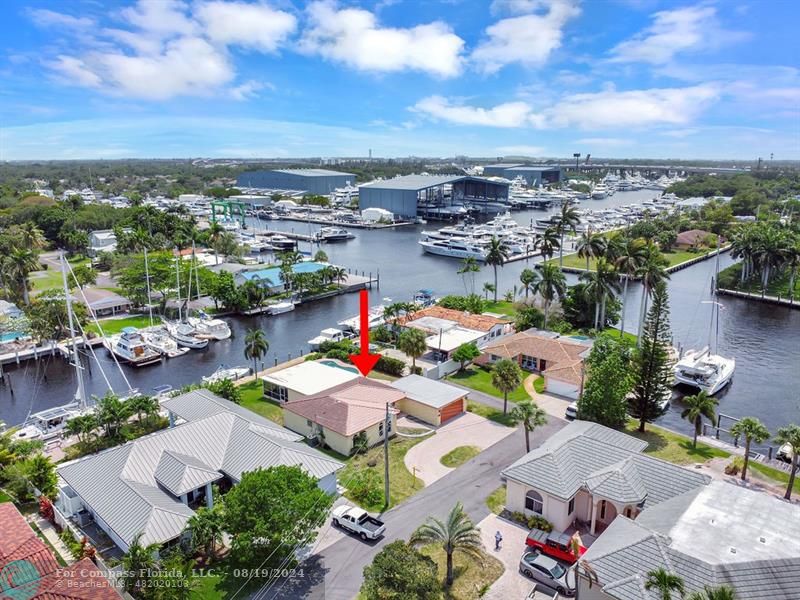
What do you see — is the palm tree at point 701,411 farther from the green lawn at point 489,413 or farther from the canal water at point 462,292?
the green lawn at point 489,413

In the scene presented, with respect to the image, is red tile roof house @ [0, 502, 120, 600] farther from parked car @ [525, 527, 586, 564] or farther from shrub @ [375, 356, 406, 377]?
shrub @ [375, 356, 406, 377]

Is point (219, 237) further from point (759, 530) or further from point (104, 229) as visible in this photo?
point (759, 530)

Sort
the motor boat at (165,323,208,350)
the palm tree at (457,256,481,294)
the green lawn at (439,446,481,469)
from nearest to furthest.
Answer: the green lawn at (439,446,481,469) → the motor boat at (165,323,208,350) → the palm tree at (457,256,481,294)

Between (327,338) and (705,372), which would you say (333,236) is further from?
(705,372)

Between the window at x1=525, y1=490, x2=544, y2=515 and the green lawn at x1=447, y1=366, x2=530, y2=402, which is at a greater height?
the window at x1=525, y1=490, x2=544, y2=515

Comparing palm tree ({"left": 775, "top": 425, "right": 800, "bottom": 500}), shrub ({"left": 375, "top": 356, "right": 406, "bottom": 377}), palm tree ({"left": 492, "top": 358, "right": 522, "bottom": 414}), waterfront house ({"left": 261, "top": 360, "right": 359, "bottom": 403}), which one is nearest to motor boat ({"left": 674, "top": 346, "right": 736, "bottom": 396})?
palm tree ({"left": 775, "top": 425, "right": 800, "bottom": 500})

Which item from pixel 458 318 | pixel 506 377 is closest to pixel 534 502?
pixel 506 377
